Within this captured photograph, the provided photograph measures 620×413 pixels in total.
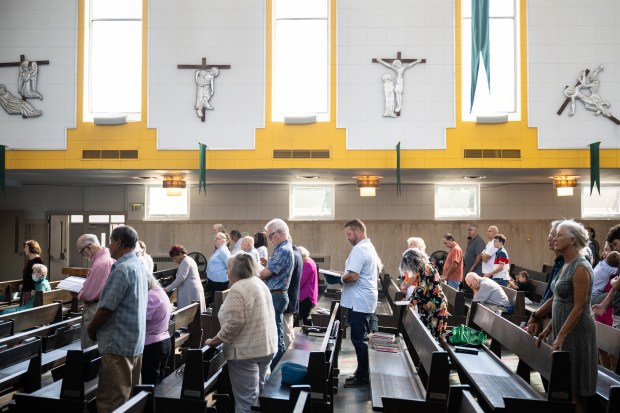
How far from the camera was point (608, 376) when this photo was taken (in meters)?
5.11

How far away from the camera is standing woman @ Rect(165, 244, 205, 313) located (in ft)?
27.3

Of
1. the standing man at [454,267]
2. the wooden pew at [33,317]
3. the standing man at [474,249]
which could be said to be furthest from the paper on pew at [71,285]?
the standing man at [474,249]

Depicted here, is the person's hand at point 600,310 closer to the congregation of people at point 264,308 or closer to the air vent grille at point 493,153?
the congregation of people at point 264,308

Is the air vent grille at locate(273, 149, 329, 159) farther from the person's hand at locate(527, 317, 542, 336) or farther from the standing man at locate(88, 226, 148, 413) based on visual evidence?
the standing man at locate(88, 226, 148, 413)

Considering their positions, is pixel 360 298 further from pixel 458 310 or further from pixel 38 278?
pixel 38 278

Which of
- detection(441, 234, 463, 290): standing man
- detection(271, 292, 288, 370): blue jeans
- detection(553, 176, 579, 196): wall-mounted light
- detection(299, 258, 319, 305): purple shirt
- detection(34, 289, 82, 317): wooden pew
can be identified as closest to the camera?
detection(271, 292, 288, 370): blue jeans

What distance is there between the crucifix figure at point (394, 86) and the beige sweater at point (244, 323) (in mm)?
8508

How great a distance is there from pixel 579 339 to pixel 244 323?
2.55m

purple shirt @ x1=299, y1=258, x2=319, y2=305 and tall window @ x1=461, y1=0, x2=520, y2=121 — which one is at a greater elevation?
tall window @ x1=461, y1=0, x2=520, y2=121

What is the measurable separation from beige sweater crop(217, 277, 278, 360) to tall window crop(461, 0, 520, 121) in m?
9.21

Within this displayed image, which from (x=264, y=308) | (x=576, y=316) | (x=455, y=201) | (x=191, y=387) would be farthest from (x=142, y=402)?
(x=455, y=201)

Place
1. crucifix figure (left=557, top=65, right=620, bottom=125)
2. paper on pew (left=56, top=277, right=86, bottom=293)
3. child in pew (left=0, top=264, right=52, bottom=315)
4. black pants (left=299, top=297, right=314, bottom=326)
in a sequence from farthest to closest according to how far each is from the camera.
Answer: crucifix figure (left=557, top=65, right=620, bottom=125) < black pants (left=299, top=297, right=314, bottom=326) < child in pew (left=0, top=264, right=52, bottom=315) < paper on pew (left=56, top=277, right=86, bottom=293)

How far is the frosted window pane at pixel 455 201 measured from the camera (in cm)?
1663

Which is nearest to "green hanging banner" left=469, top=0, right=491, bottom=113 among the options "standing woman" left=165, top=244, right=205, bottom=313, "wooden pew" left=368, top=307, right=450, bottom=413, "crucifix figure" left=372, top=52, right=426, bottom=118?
"crucifix figure" left=372, top=52, right=426, bottom=118
